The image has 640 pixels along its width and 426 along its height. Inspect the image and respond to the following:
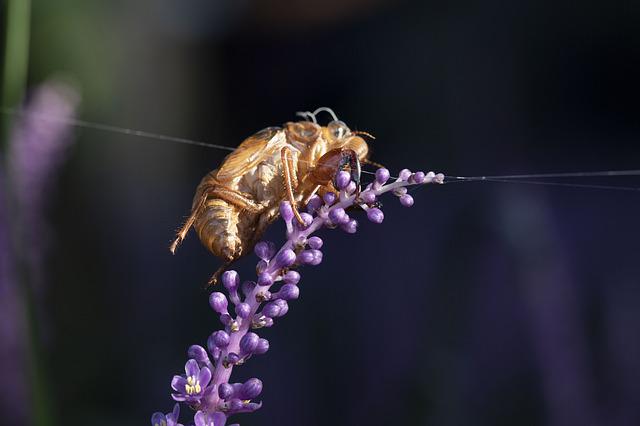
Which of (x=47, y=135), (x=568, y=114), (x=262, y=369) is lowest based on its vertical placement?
(x=262, y=369)

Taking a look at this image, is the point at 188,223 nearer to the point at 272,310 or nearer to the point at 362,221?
the point at 272,310

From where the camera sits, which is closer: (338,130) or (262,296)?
(262,296)

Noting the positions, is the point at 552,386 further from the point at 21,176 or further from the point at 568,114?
the point at 568,114

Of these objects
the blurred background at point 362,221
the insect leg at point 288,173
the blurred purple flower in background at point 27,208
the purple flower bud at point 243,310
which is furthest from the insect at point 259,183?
the blurred purple flower in background at point 27,208

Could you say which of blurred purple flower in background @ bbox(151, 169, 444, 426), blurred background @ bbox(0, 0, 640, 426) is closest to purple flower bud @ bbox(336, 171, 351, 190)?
blurred purple flower in background @ bbox(151, 169, 444, 426)

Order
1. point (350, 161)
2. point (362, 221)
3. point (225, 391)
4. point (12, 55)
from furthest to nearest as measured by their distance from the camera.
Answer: point (362, 221) < point (12, 55) < point (350, 161) < point (225, 391)

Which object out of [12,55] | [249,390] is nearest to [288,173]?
[249,390]

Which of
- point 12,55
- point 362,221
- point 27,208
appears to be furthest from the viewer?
point 362,221

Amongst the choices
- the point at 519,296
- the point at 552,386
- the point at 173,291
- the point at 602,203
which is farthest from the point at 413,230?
the point at 552,386
